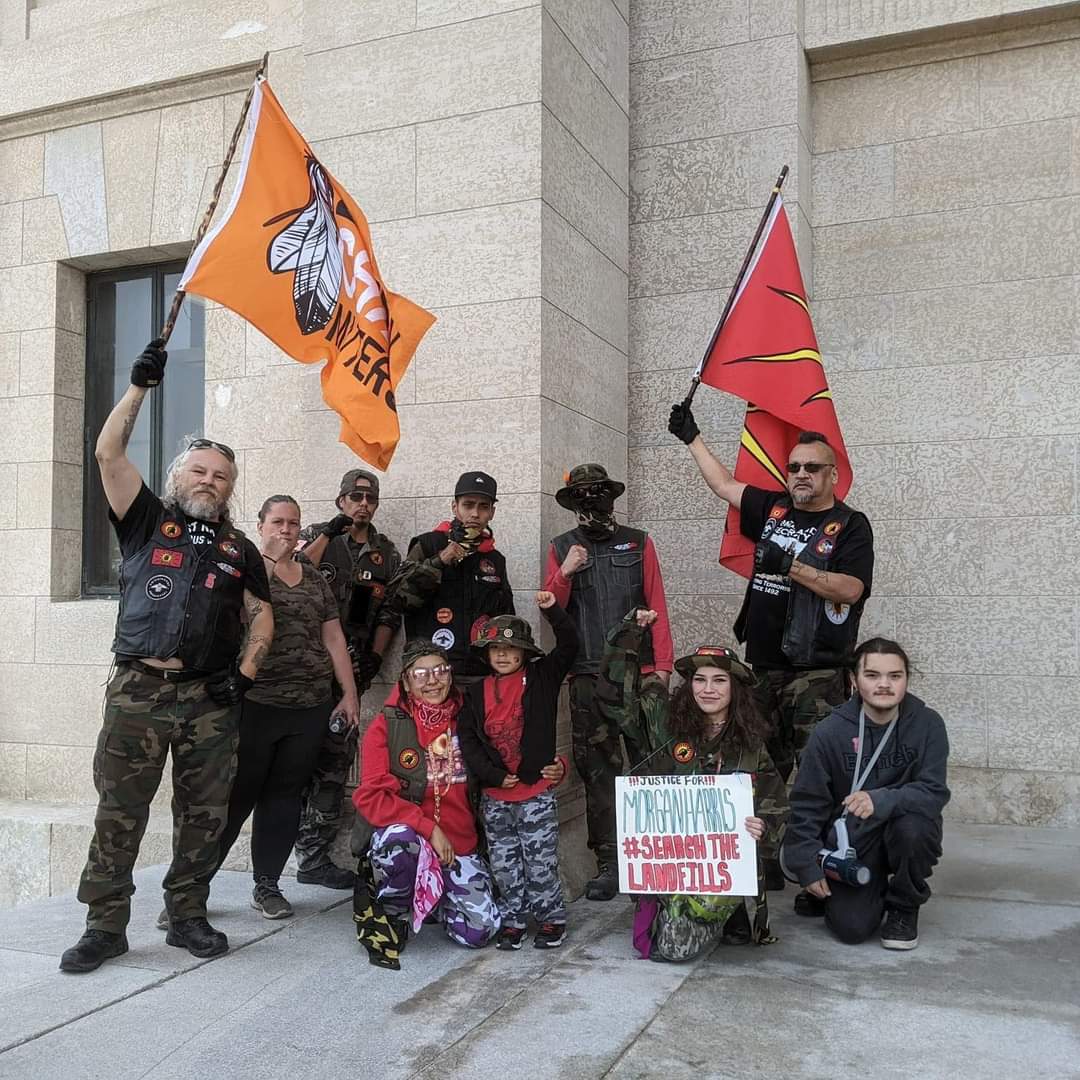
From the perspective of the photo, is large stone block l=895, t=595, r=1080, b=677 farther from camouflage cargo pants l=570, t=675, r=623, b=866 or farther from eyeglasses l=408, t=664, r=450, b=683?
eyeglasses l=408, t=664, r=450, b=683

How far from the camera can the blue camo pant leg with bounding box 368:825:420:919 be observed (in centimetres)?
426

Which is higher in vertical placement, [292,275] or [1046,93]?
[1046,93]

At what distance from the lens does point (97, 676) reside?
284 inches

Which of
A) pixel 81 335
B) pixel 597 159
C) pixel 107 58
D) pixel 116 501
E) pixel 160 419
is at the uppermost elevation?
pixel 107 58

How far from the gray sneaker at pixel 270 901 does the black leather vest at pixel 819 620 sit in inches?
95.0

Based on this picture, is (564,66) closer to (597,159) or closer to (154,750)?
(597,159)

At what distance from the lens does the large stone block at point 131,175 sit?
7398 mm

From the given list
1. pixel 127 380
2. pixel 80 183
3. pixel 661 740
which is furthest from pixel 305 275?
pixel 80 183

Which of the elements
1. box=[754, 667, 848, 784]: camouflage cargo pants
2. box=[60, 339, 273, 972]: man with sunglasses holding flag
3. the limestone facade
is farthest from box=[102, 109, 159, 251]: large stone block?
box=[754, 667, 848, 784]: camouflage cargo pants

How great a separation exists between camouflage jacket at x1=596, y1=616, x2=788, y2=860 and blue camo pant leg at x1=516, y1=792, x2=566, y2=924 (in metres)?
0.46

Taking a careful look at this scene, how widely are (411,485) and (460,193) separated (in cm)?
153

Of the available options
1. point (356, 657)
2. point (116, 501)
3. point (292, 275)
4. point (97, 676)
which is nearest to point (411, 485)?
point (356, 657)

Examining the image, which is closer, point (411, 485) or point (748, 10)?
point (411, 485)

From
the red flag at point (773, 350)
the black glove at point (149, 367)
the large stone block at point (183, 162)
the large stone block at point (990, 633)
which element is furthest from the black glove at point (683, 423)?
the large stone block at point (183, 162)
